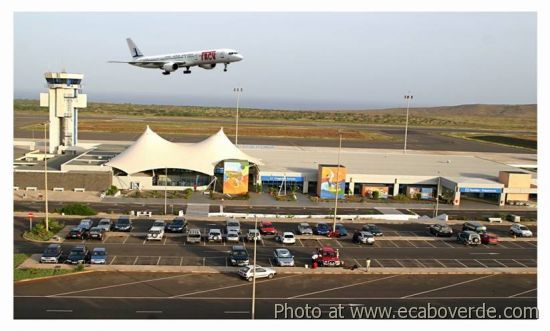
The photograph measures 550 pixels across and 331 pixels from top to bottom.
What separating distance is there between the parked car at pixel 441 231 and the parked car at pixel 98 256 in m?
25.9

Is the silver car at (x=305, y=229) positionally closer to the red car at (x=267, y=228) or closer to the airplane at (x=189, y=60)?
the red car at (x=267, y=228)

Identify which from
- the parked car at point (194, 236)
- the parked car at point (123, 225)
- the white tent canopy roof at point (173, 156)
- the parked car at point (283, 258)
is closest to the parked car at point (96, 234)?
the parked car at point (123, 225)

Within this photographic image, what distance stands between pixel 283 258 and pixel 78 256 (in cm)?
1267

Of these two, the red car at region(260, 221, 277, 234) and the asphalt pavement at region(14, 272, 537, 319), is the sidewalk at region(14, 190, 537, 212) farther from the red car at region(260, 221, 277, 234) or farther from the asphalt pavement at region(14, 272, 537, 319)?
the asphalt pavement at region(14, 272, 537, 319)

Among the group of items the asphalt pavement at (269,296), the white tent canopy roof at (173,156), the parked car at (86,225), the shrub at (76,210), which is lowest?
the asphalt pavement at (269,296)

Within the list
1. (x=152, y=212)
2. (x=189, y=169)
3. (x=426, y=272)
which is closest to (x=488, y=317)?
Result: (x=426, y=272)

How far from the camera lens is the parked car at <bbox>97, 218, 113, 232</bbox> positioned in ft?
135

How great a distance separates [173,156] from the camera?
5975 centimetres

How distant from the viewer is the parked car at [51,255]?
109 ft

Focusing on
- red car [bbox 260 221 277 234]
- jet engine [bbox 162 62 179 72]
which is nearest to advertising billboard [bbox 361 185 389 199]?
red car [bbox 260 221 277 234]

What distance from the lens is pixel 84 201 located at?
53.1 meters

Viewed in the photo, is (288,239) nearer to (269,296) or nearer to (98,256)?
(269,296)

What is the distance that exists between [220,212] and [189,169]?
1125 centimetres

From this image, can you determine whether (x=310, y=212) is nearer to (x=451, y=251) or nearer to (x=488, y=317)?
(x=451, y=251)
